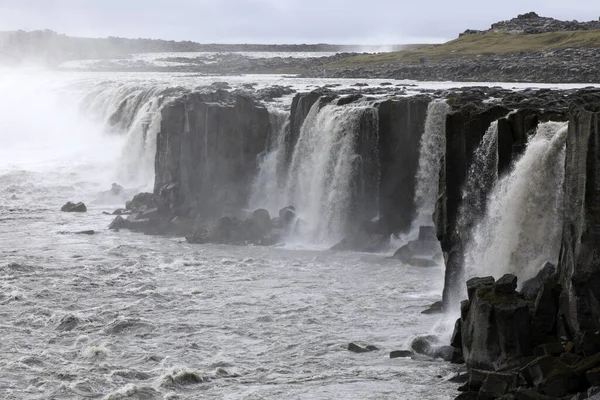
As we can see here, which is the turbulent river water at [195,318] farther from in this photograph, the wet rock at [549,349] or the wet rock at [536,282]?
the wet rock at [536,282]

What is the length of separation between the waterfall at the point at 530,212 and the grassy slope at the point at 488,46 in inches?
1823

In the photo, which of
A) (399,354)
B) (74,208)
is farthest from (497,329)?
(74,208)

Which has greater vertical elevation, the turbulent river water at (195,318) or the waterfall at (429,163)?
the waterfall at (429,163)

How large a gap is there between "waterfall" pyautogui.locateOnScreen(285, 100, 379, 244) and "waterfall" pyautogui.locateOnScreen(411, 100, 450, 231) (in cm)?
226

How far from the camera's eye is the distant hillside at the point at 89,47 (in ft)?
474

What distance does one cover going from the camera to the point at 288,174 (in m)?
48.9

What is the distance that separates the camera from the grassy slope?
259 ft

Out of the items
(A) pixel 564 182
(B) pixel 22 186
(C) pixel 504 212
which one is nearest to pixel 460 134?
(C) pixel 504 212

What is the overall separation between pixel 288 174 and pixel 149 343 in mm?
20434

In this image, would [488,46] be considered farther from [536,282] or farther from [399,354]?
[399,354]

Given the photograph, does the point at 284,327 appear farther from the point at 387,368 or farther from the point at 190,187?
the point at 190,187

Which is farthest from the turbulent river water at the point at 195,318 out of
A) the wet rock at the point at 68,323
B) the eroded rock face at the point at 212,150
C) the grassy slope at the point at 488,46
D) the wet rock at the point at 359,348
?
the grassy slope at the point at 488,46

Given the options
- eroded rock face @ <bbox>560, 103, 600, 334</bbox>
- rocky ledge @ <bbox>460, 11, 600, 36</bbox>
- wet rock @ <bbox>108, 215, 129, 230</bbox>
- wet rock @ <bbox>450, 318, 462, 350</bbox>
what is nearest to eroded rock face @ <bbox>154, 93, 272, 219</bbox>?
wet rock @ <bbox>108, 215, 129, 230</bbox>

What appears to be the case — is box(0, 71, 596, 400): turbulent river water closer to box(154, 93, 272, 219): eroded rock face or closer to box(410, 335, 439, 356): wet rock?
box(410, 335, 439, 356): wet rock
